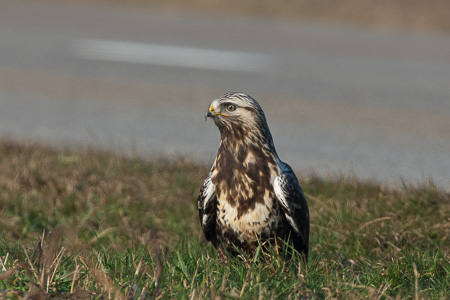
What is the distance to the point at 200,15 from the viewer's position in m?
14.8

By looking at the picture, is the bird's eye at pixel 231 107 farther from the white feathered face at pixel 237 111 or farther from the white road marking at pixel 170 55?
the white road marking at pixel 170 55

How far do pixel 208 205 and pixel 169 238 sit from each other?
1.39 metres

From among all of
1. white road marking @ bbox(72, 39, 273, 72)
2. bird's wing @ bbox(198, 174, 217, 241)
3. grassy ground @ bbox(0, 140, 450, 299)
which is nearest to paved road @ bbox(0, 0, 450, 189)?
white road marking @ bbox(72, 39, 273, 72)

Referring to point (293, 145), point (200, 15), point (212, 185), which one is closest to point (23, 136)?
point (293, 145)

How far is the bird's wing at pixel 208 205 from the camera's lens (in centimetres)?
408

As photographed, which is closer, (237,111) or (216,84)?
(237,111)

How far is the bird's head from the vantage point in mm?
4078

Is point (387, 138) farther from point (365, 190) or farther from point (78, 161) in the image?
point (78, 161)

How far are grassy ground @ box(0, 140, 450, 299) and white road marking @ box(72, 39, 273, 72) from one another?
4.56m

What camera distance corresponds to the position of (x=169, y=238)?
5.42 meters

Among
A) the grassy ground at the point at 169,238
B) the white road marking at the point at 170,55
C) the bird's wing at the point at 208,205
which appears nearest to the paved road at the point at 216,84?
the white road marking at the point at 170,55

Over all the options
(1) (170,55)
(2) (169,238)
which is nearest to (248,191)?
(2) (169,238)

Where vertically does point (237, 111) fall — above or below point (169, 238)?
above

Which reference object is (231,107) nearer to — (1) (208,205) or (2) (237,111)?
(2) (237,111)
